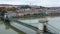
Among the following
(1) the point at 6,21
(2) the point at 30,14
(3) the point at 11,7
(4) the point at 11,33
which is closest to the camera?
(4) the point at 11,33

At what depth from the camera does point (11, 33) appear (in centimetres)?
633

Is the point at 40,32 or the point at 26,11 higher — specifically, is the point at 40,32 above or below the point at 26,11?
above

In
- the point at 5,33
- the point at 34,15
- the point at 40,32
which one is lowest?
the point at 34,15

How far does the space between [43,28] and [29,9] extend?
1068cm

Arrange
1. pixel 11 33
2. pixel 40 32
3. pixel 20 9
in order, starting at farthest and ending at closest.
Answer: pixel 20 9, pixel 11 33, pixel 40 32

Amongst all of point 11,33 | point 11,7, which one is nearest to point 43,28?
point 11,33

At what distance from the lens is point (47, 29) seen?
15.0 feet

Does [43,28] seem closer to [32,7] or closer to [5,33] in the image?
[5,33]

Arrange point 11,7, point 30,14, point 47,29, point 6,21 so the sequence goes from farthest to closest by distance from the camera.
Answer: point 11,7 < point 30,14 < point 6,21 < point 47,29

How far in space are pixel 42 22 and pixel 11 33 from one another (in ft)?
7.63

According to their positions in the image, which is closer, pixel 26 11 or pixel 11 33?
pixel 11 33

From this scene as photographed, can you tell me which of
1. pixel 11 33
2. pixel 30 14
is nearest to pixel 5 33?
pixel 11 33

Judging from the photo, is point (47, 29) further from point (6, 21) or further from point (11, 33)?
point (6, 21)

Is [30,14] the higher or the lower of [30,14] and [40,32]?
the lower
